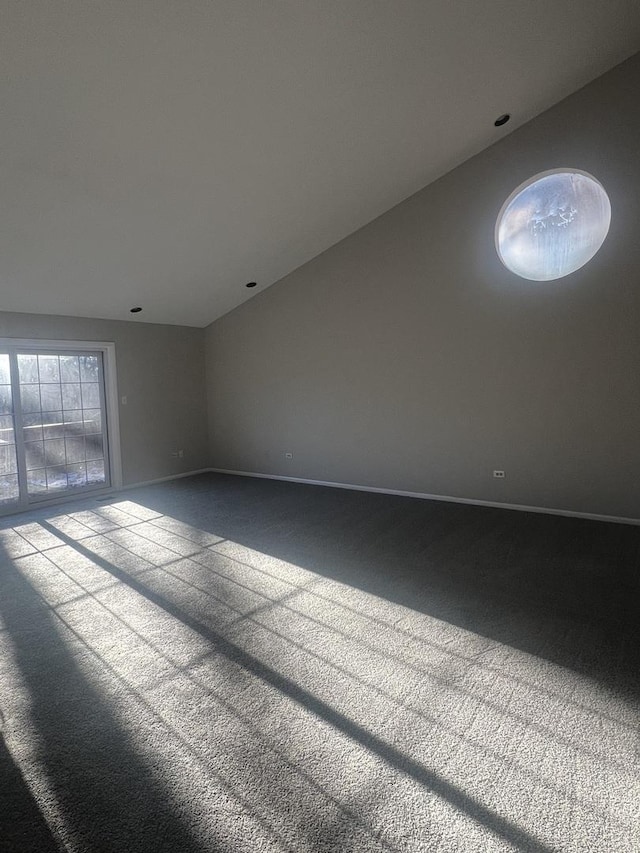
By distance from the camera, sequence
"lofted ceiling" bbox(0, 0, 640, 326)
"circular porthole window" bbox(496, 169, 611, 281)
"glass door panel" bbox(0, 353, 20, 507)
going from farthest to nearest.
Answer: "glass door panel" bbox(0, 353, 20, 507) → "circular porthole window" bbox(496, 169, 611, 281) → "lofted ceiling" bbox(0, 0, 640, 326)

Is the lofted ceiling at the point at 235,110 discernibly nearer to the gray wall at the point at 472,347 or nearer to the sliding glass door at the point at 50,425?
the gray wall at the point at 472,347

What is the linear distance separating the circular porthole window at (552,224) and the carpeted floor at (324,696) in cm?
254

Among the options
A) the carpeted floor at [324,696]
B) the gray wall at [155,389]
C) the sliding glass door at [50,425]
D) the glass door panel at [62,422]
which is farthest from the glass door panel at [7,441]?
the carpeted floor at [324,696]

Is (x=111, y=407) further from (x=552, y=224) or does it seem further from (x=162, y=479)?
(x=552, y=224)

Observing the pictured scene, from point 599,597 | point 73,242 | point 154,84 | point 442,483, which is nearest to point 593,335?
point 442,483

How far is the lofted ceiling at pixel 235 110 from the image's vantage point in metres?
2.72

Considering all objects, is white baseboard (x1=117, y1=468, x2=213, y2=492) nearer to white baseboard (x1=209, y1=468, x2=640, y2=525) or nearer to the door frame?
the door frame

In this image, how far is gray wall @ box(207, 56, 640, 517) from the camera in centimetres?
420

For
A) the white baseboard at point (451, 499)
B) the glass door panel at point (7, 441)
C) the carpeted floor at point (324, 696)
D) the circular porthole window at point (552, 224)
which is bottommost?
the carpeted floor at point (324, 696)

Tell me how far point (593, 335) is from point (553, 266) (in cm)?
79

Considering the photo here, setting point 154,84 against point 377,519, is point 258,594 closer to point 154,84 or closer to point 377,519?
point 377,519

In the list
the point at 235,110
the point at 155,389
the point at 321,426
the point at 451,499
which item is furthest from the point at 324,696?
the point at 155,389

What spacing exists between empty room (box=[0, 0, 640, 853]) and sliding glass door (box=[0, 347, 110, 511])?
34 mm

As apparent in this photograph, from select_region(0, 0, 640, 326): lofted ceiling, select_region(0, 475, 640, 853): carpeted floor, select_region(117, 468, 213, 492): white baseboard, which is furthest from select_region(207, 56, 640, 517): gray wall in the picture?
select_region(117, 468, 213, 492): white baseboard
